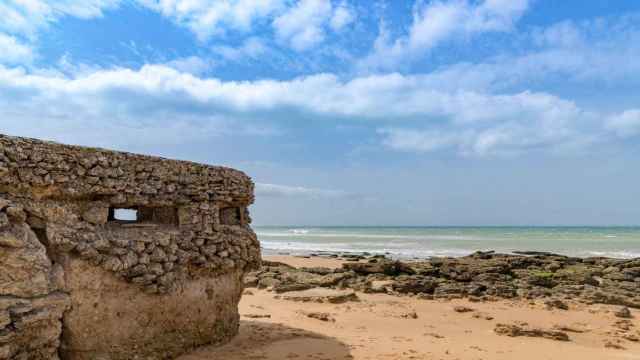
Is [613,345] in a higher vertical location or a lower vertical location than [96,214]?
lower

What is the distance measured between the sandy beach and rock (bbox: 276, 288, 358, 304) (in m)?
0.25

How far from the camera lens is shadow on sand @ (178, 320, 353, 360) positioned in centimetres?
838

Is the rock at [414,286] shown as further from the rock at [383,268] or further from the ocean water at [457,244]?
the ocean water at [457,244]

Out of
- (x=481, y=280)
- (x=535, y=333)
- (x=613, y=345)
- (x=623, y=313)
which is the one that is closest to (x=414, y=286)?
(x=481, y=280)

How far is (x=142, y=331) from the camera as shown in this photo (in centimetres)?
743

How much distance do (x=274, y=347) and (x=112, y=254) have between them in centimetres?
350

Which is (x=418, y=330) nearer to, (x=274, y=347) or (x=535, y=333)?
(x=535, y=333)

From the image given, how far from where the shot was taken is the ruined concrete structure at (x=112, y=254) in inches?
242

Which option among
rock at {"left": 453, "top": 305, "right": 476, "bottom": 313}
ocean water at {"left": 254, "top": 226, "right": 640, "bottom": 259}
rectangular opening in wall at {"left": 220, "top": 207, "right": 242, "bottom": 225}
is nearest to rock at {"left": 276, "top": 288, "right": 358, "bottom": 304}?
rock at {"left": 453, "top": 305, "right": 476, "bottom": 313}

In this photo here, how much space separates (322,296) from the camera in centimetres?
1516

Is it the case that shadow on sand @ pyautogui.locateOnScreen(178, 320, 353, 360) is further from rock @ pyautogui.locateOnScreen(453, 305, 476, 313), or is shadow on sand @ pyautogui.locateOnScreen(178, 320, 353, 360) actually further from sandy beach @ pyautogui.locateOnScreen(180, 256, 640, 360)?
rock @ pyautogui.locateOnScreen(453, 305, 476, 313)

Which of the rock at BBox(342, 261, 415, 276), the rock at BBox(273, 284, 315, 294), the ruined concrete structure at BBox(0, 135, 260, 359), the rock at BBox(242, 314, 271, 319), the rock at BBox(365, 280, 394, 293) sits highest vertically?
the ruined concrete structure at BBox(0, 135, 260, 359)

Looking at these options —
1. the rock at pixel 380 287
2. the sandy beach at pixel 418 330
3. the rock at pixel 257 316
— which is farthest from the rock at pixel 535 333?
the rock at pixel 380 287

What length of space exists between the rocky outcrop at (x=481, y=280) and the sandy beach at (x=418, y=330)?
0.95 metres
